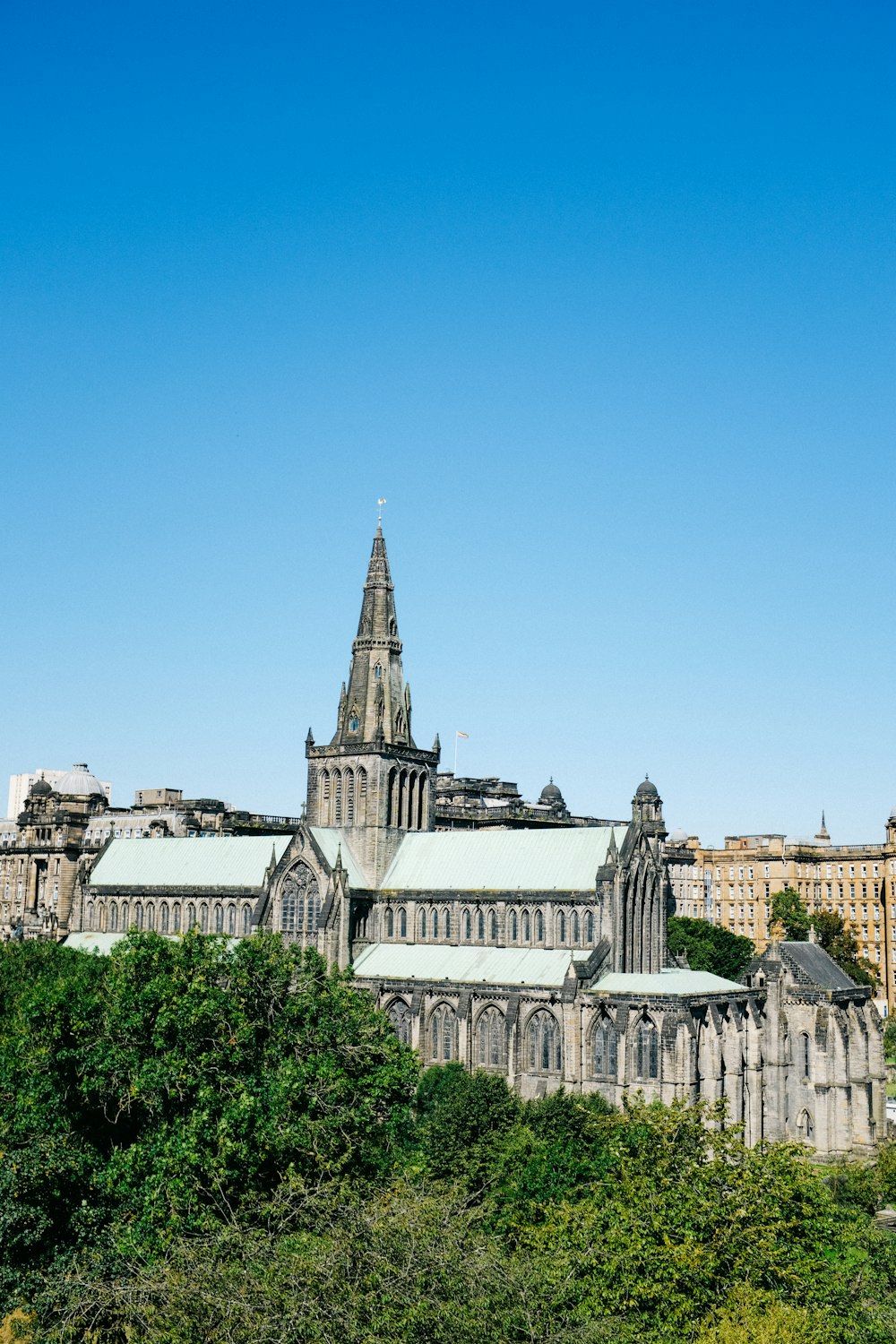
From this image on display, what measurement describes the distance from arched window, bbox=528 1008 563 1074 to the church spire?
27284mm

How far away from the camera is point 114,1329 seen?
42.1 metres

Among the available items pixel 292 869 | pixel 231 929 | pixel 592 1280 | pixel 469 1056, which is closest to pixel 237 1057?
pixel 592 1280

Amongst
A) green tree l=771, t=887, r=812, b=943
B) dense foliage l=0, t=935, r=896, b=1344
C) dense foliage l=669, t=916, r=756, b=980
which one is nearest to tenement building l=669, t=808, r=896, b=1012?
green tree l=771, t=887, r=812, b=943

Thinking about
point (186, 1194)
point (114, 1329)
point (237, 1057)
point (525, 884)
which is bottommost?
point (114, 1329)

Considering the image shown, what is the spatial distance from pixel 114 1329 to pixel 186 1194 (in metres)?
5.82

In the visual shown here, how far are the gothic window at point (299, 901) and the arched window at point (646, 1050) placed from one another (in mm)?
29521

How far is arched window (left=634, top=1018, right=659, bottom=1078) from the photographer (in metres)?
88.2

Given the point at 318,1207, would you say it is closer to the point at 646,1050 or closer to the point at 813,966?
the point at 646,1050

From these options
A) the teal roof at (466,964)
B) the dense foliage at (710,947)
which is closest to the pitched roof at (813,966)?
the teal roof at (466,964)

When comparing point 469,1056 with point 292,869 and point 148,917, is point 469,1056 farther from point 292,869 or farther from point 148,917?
point 148,917

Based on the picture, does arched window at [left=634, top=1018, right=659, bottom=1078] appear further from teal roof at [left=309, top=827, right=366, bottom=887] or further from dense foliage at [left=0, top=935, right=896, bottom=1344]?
teal roof at [left=309, top=827, right=366, bottom=887]

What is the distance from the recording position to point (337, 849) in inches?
4392

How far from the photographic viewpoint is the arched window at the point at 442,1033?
325ft

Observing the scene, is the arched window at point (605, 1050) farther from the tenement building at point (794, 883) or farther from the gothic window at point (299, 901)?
the tenement building at point (794, 883)
